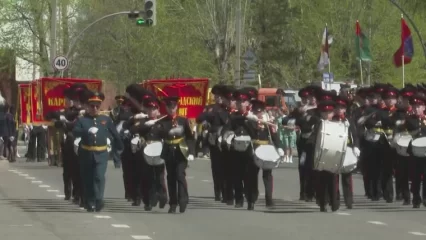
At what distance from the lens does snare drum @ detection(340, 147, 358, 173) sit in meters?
20.5

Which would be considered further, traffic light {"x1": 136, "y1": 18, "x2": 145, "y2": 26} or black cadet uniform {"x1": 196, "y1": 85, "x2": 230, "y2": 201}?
traffic light {"x1": 136, "y1": 18, "x2": 145, "y2": 26}

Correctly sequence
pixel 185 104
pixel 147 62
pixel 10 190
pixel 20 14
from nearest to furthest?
pixel 10 190
pixel 185 104
pixel 147 62
pixel 20 14

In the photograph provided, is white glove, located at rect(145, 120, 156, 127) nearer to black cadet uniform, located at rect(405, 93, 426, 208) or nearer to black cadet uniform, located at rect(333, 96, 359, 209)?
black cadet uniform, located at rect(333, 96, 359, 209)

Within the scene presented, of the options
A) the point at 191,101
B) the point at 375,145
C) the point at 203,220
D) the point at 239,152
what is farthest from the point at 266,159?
the point at 191,101

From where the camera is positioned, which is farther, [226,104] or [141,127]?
[226,104]

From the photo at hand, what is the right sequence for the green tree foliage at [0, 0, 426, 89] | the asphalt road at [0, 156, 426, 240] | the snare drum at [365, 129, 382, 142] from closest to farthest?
1. the asphalt road at [0, 156, 426, 240]
2. the snare drum at [365, 129, 382, 142]
3. the green tree foliage at [0, 0, 426, 89]

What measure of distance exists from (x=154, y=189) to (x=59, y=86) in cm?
1300

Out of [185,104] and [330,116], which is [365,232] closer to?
[330,116]

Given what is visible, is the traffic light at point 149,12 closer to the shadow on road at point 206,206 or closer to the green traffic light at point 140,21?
the green traffic light at point 140,21

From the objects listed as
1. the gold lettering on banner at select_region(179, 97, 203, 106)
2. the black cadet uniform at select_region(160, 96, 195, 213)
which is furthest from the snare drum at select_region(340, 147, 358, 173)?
the gold lettering on banner at select_region(179, 97, 203, 106)

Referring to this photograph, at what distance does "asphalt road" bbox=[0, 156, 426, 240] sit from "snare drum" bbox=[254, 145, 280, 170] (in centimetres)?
66

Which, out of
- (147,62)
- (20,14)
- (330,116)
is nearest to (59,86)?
(330,116)

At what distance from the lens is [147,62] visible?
6469cm

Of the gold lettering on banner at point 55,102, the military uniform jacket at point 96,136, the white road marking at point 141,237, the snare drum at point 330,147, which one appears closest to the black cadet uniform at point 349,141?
the snare drum at point 330,147
